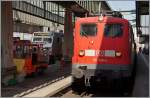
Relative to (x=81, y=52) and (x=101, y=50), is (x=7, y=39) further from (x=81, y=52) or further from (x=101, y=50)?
(x=101, y=50)

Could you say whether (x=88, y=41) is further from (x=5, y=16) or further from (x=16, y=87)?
(x=5, y=16)

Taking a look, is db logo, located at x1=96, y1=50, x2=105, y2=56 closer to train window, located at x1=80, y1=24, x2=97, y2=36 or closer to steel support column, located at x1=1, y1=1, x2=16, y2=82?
train window, located at x1=80, y1=24, x2=97, y2=36

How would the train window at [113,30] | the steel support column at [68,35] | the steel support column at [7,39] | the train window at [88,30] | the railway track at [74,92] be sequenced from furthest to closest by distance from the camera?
the steel support column at [68,35] < the steel support column at [7,39] < the train window at [88,30] < the train window at [113,30] < the railway track at [74,92]

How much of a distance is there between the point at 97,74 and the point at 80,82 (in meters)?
0.82

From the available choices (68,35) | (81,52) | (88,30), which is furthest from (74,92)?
(68,35)

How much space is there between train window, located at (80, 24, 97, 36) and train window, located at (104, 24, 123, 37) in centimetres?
44

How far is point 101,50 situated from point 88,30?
102 centimetres

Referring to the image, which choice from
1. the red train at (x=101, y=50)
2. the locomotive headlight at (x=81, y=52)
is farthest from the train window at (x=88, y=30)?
the locomotive headlight at (x=81, y=52)

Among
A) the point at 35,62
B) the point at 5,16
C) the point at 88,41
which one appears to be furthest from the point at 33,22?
the point at 88,41

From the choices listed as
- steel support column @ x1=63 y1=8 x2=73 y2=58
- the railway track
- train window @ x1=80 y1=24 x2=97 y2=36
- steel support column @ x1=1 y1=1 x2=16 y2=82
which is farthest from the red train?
steel support column @ x1=63 y1=8 x2=73 y2=58

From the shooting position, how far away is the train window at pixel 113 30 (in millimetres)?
15312

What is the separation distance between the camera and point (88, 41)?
1546 cm

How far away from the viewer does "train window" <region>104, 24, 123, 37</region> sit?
1531 centimetres

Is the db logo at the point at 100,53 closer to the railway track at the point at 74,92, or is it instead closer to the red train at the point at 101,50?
the red train at the point at 101,50
